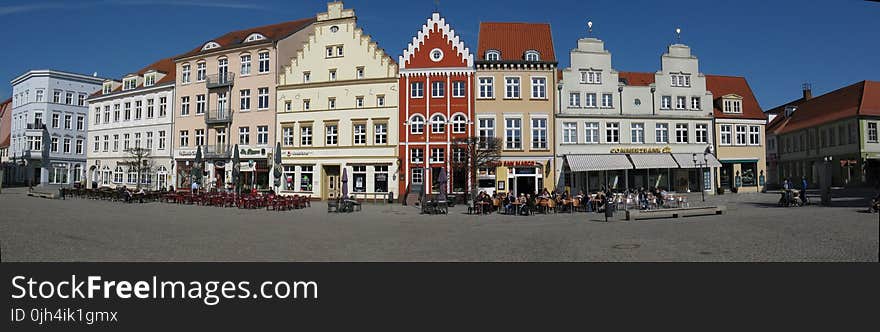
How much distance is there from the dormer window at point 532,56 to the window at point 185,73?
2962cm

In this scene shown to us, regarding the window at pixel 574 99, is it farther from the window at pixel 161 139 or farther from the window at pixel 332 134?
the window at pixel 161 139

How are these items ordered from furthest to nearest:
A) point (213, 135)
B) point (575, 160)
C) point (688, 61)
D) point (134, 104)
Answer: point (134, 104), point (213, 135), point (688, 61), point (575, 160)

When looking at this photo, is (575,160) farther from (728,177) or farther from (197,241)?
(197,241)

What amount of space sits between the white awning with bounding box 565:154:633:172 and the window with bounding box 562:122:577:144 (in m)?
1.17

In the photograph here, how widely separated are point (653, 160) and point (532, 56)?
38.1ft

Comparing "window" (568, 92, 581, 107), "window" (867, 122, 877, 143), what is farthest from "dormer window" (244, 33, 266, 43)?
"window" (867, 122, 877, 143)

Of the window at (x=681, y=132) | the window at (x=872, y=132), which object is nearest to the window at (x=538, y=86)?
the window at (x=681, y=132)

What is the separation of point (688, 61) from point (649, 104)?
15.7ft

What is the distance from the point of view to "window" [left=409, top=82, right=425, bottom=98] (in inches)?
1421

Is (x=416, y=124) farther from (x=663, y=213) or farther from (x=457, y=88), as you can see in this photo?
(x=663, y=213)

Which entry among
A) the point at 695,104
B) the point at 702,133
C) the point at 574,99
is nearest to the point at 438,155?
the point at 574,99

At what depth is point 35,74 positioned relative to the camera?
14.6 m

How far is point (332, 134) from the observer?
37.8m

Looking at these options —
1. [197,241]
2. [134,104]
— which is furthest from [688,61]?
[134,104]
